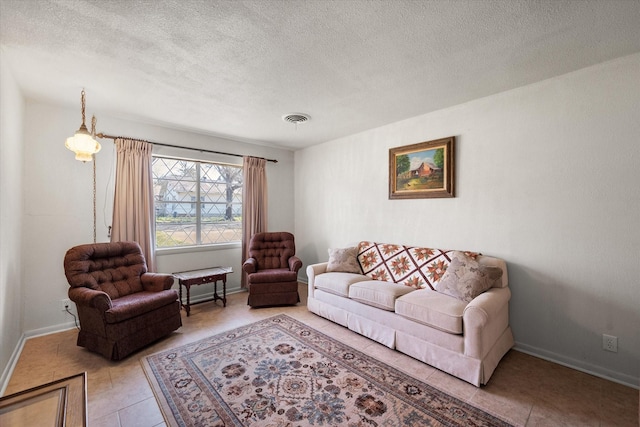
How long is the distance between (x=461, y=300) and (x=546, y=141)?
1.62m

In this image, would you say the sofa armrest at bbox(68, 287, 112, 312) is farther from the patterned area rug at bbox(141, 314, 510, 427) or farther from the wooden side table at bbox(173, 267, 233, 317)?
the wooden side table at bbox(173, 267, 233, 317)

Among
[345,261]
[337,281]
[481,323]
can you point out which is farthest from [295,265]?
[481,323]

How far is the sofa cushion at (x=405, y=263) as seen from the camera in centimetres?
292

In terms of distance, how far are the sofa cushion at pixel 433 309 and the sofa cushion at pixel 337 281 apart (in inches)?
26.9

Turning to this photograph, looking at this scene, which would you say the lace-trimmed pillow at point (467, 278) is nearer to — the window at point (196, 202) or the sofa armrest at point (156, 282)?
the sofa armrest at point (156, 282)

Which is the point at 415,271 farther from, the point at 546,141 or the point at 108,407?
the point at 108,407

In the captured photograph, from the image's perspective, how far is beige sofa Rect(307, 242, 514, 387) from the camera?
2.09 metres

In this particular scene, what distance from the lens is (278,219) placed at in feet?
16.6

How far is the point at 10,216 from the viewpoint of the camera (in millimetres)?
2318

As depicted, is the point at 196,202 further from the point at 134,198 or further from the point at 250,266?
the point at 250,266

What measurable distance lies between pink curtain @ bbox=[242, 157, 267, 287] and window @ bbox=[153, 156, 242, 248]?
20 centimetres

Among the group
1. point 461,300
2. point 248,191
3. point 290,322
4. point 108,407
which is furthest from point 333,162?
point 108,407

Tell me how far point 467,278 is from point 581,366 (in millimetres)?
1117

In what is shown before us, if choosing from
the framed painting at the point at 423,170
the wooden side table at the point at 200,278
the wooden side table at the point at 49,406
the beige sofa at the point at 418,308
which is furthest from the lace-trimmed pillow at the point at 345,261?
the wooden side table at the point at 49,406
